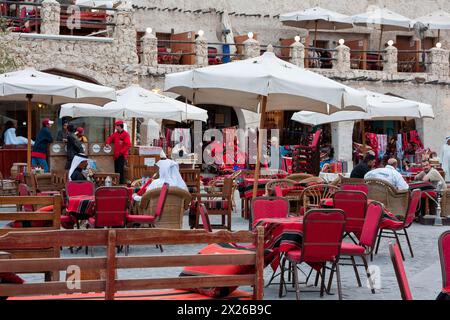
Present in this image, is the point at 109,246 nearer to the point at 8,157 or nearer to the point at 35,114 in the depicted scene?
the point at 8,157

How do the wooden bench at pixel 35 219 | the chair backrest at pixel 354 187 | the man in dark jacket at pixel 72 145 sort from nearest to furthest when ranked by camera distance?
the wooden bench at pixel 35 219 → the chair backrest at pixel 354 187 → the man in dark jacket at pixel 72 145

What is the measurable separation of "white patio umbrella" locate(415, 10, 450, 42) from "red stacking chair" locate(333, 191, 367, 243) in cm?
2578

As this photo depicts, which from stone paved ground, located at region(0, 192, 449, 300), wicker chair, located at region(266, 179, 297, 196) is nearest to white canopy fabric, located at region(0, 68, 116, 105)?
wicker chair, located at region(266, 179, 297, 196)

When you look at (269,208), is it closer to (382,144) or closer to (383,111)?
(383,111)

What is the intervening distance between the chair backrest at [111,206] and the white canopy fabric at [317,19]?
73.9 feet

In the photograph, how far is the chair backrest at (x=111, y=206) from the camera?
11.2m

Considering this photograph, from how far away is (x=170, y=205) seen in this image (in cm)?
1222

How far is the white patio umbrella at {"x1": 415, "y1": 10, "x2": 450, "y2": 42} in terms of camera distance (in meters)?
35.2

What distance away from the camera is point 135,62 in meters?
27.0

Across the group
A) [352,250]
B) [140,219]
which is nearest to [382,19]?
[140,219]

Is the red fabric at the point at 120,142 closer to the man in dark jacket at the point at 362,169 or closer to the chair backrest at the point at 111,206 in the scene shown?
the man in dark jacket at the point at 362,169

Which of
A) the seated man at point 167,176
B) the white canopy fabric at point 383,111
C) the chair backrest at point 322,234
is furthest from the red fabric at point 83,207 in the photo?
the white canopy fabric at point 383,111

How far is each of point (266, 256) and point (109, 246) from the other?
3354 mm
